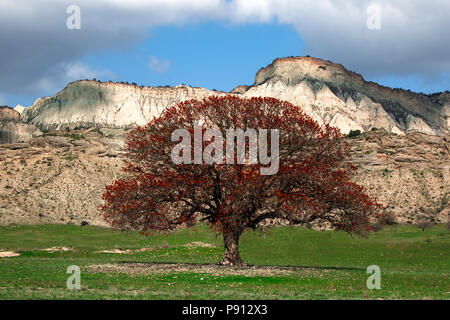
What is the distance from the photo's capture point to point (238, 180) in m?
34.7

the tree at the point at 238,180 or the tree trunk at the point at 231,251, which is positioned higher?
the tree at the point at 238,180

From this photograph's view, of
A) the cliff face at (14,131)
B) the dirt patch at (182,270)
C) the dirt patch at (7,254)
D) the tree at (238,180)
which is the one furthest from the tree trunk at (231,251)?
the cliff face at (14,131)

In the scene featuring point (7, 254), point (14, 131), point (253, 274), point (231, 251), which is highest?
point (14, 131)

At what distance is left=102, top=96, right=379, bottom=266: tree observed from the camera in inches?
1379

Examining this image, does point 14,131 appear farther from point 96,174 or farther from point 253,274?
point 253,274

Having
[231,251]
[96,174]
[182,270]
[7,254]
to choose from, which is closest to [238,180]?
[231,251]

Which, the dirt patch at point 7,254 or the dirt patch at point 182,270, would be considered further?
the dirt patch at point 7,254

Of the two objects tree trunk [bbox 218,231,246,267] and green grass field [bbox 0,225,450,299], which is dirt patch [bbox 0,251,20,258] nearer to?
green grass field [bbox 0,225,450,299]

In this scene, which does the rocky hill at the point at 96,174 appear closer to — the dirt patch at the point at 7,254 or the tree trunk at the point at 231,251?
the dirt patch at the point at 7,254

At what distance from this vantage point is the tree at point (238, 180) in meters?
35.0

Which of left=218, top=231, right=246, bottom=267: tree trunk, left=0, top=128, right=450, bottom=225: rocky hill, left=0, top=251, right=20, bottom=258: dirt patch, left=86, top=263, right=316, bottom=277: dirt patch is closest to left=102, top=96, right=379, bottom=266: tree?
left=218, top=231, right=246, bottom=267: tree trunk

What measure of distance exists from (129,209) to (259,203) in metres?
8.56

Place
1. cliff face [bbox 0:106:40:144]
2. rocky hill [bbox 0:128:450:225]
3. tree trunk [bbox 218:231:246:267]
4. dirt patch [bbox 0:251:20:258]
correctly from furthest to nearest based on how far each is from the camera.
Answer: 1. cliff face [bbox 0:106:40:144]
2. rocky hill [bbox 0:128:450:225]
3. dirt patch [bbox 0:251:20:258]
4. tree trunk [bbox 218:231:246:267]

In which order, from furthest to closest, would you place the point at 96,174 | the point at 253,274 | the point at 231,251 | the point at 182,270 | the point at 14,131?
the point at 14,131
the point at 96,174
the point at 231,251
the point at 182,270
the point at 253,274
